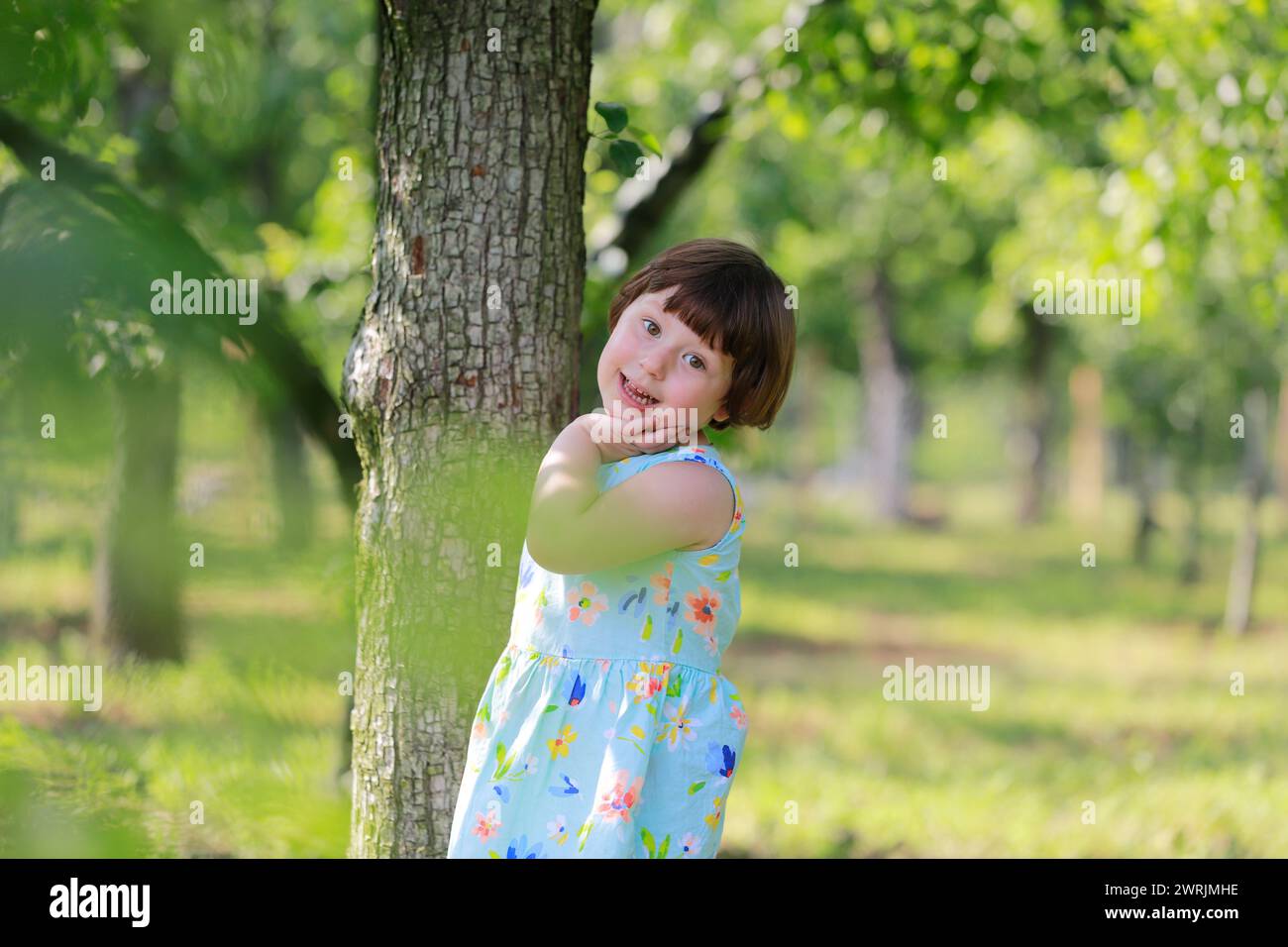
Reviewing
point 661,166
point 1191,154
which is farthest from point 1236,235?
point 661,166

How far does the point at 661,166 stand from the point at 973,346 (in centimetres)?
2183

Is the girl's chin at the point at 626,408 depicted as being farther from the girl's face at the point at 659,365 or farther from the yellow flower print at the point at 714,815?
the yellow flower print at the point at 714,815

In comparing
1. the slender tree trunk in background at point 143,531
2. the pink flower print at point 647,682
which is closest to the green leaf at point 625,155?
the pink flower print at point 647,682

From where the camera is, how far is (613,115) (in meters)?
2.74

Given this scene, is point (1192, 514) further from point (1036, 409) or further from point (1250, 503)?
point (1036, 409)

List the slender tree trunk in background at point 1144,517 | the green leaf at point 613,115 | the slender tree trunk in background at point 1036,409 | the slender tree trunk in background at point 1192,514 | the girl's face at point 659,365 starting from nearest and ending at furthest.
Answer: the girl's face at point 659,365 → the green leaf at point 613,115 → the slender tree trunk in background at point 1192,514 → the slender tree trunk in background at point 1144,517 → the slender tree trunk in background at point 1036,409

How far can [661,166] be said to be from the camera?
15.3 ft

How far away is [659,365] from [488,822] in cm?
83

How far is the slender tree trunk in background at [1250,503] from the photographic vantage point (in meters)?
10.0

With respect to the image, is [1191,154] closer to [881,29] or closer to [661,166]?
[881,29]

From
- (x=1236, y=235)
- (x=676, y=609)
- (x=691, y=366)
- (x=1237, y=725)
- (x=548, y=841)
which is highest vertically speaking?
(x=1236, y=235)

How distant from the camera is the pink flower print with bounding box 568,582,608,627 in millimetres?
2078

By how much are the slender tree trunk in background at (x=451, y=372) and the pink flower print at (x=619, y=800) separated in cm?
58

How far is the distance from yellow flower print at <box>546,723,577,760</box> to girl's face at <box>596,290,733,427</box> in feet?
1.78
